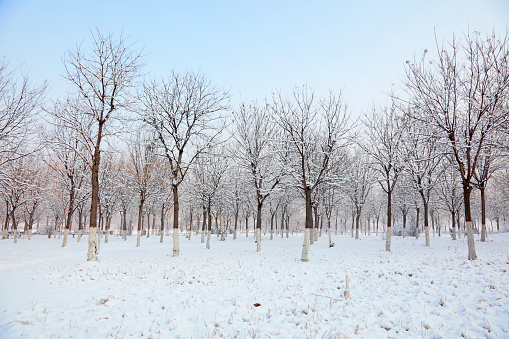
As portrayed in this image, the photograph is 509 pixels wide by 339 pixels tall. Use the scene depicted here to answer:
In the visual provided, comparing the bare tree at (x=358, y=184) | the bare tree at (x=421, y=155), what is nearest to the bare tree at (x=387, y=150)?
the bare tree at (x=421, y=155)

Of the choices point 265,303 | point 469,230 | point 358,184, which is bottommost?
point 265,303

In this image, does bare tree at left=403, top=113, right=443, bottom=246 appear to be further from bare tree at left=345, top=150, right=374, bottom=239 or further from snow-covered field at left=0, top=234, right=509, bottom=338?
bare tree at left=345, top=150, right=374, bottom=239

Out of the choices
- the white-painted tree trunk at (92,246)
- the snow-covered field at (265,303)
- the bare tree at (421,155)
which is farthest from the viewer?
the white-painted tree trunk at (92,246)

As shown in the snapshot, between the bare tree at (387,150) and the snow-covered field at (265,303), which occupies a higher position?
the bare tree at (387,150)

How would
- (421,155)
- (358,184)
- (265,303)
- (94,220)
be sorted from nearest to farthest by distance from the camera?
(265,303) < (94,220) < (421,155) < (358,184)

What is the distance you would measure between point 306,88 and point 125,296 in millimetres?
13848

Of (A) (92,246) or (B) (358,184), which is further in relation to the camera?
(B) (358,184)

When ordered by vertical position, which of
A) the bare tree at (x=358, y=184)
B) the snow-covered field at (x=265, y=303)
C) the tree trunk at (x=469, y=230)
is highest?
the bare tree at (x=358, y=184)

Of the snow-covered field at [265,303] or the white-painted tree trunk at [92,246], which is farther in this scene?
the white-painted tree trunk at [92,246]

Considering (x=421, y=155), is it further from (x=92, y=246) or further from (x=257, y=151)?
(x=92, y=246)

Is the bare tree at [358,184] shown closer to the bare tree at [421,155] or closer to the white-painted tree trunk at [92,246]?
the bare tree at [421,155]

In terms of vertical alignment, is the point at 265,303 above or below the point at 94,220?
below

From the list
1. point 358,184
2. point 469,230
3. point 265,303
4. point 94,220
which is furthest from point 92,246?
point 358,184

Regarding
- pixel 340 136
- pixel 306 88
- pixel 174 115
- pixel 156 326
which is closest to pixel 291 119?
pixel 306 88
